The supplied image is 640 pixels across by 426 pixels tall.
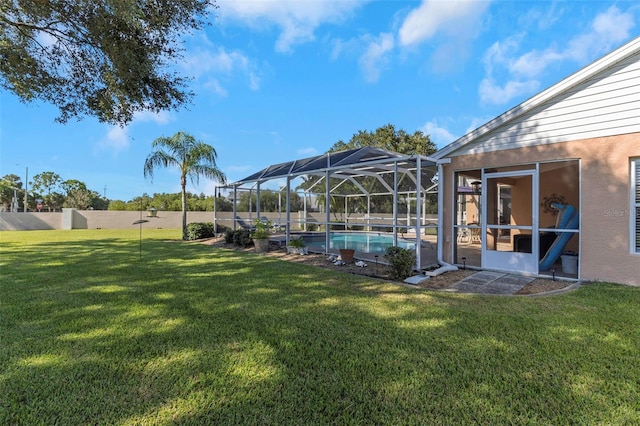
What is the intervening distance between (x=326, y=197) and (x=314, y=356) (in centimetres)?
844

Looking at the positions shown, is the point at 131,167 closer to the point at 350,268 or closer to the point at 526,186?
the point at 350,268

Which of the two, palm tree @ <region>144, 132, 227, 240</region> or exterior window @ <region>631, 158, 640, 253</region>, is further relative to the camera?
palm tree @ <region>144, 132, 227, 240</region>

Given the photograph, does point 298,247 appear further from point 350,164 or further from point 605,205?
point 605,205

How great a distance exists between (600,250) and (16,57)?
12.9 meters

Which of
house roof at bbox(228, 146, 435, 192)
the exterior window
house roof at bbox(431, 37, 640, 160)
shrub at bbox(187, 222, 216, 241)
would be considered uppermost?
house roof at bbox(431, 37, 640, 160)

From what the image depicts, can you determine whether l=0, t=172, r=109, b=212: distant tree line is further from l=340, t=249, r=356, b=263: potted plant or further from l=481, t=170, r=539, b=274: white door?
l=481, t=170, r=539, b=274: white door

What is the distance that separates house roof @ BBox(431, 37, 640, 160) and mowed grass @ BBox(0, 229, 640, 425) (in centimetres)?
407

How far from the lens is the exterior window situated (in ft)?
20.0

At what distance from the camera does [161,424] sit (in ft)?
7.58

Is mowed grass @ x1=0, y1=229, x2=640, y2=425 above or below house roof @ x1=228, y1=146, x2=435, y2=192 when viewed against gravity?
below

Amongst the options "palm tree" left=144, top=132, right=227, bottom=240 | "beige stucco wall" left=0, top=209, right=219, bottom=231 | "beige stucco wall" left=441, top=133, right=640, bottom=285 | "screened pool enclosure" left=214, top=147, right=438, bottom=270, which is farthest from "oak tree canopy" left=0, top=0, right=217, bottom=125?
"beige stucco wall" left=0, top=209, right=219, bottom=231

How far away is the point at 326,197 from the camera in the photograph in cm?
1152

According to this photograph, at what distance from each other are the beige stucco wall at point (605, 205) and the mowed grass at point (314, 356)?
1.84ft

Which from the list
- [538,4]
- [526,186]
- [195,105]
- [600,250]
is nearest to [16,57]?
[195,105]
